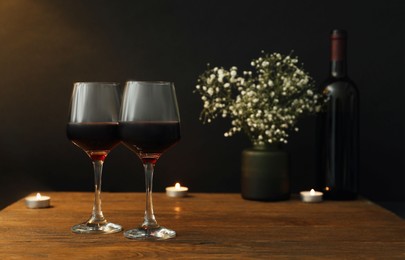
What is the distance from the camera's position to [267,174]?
1.32 meters

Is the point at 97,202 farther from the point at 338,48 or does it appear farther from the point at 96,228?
the point at 338,48

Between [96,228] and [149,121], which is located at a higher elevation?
[149,121]

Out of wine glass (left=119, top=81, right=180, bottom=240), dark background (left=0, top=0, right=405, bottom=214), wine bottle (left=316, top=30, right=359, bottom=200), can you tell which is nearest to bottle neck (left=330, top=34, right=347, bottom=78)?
wine bottle (left=316, top=30, right=359, bottom=200)

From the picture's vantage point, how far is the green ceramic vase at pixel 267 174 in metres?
1.32

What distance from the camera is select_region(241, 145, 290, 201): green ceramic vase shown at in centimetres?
132

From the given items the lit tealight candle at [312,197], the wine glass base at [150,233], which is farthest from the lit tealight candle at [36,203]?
the lit tealight candle at [312,197]

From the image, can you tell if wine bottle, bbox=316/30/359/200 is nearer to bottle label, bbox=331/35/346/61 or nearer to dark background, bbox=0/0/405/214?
bottle label, bbox=331/35/346/61

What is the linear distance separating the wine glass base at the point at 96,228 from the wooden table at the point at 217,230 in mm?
23

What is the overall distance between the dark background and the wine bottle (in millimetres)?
236

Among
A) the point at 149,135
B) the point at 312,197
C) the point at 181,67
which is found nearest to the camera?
the point at 149,135

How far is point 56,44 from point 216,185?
611 millimetres

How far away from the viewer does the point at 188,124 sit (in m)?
1.63

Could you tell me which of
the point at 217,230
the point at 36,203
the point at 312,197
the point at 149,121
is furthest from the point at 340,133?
the point at 36,203

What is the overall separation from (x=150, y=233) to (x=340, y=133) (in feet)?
1.98
